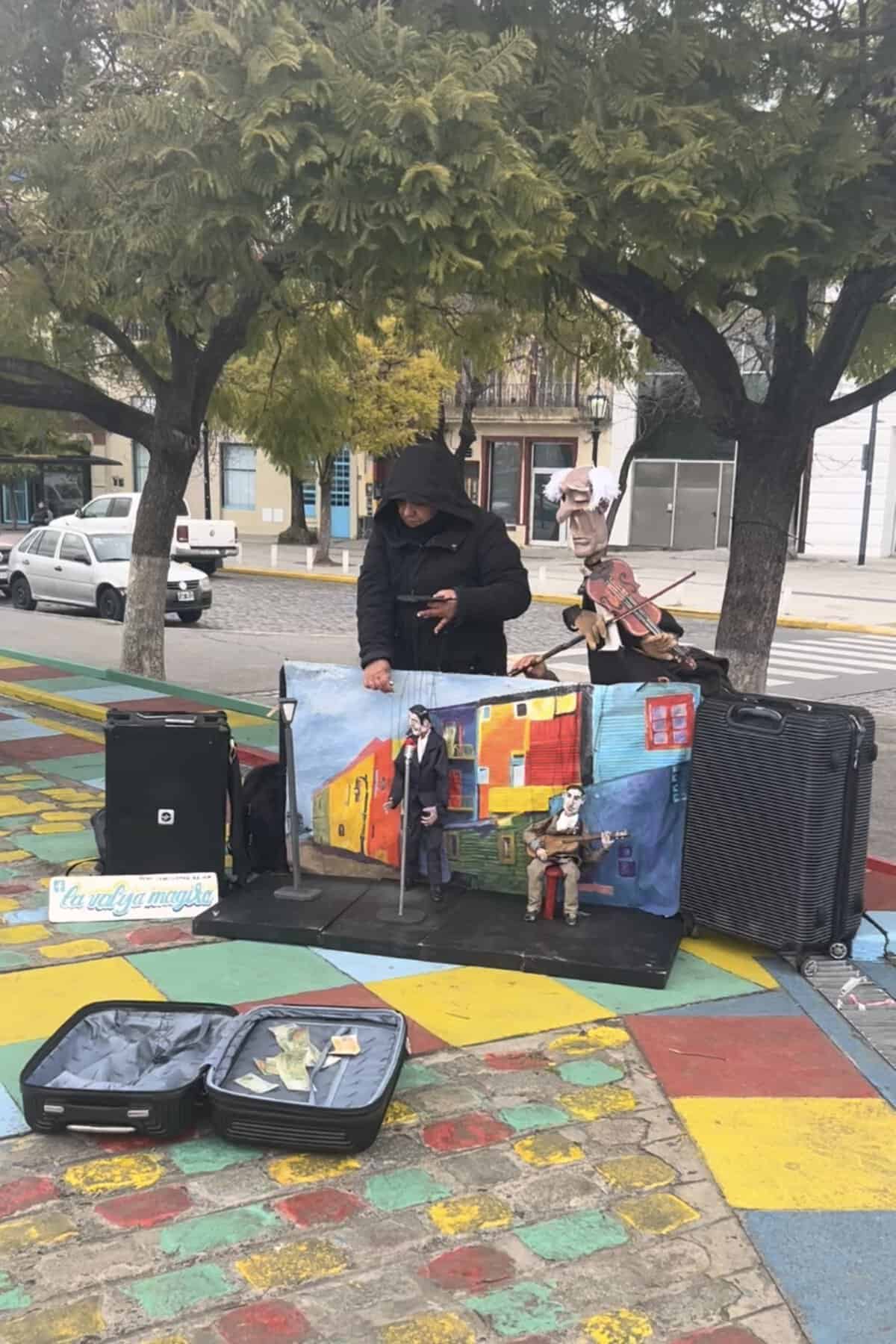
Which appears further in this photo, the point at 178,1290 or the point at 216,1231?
the point at 216,1231

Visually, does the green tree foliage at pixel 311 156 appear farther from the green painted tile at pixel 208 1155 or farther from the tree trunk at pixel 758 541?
the green painted tile at pixel 208 1155

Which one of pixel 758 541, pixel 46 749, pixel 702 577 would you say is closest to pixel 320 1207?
pixel 758 541

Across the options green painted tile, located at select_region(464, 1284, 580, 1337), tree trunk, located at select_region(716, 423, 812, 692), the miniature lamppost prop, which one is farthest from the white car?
green painted tile, located at select_region(464, 1284, 580, 1337)

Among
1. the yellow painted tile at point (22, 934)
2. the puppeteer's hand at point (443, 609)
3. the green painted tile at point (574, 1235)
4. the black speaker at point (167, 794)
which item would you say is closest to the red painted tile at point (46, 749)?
the black speaker at point (167, 794)

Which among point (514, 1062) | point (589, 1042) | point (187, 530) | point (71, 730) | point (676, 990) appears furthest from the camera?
point (187, 530)

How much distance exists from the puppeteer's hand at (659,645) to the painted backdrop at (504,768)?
0.75ft

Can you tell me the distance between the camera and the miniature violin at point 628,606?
522 centimetres

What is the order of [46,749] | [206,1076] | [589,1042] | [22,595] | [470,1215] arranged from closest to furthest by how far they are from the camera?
[470,1215], [206,1076], [589,1042], [46,749], [22,595]

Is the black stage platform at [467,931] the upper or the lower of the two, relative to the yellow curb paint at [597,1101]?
upper

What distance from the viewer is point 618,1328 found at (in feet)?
8.81

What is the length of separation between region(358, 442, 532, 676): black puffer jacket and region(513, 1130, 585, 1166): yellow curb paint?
232cm

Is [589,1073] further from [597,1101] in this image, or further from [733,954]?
[733,954]

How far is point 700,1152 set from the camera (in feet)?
11.2

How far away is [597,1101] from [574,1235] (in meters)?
0.71
